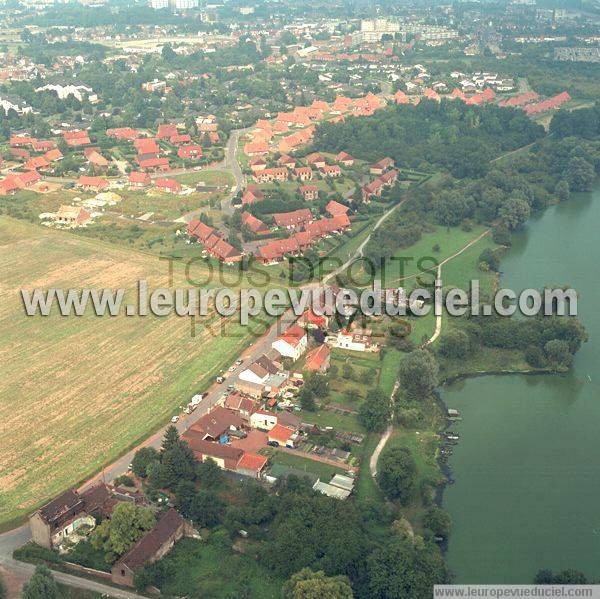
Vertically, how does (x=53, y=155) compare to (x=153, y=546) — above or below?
above

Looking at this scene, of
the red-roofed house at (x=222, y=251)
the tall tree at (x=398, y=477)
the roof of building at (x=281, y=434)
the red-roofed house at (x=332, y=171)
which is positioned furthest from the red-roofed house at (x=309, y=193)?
the tall tree at (x=398, y=477)

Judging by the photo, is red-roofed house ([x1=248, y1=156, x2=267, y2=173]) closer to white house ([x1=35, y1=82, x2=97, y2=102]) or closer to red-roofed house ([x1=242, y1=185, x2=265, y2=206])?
red-roofed house ([x1=242, y1=185, x2=265, y2=206])

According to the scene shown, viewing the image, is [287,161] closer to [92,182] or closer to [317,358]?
A: [92,182]

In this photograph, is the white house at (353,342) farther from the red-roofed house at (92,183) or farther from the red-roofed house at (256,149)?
the red-roofed house at (256,149)

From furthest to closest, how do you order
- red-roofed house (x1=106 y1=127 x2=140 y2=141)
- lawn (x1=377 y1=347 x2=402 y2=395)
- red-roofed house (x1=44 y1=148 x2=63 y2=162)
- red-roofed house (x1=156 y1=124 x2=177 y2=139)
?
red-roofed house (x1=106 y1=127 x2=140 y2=141)
red-roofed house (x1=156 y1=124 x2=177 y2=139)
red-roofed house (x1=44 y1=148 x2=63 y2=162)
lawn (x1=377 y1=347 x2=402 y2=395)

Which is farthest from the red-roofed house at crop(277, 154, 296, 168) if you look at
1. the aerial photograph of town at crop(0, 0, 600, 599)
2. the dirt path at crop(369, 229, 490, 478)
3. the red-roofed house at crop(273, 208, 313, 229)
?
the dirt path at crop(369, 229, 490, 478)

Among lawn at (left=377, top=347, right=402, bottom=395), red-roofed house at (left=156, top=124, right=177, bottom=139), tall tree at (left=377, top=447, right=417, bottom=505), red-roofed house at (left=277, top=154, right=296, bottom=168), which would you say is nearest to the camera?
tall tree at (left=377, top=447, right=417, bottom=505)

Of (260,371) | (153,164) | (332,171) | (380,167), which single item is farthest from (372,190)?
(260,371)
